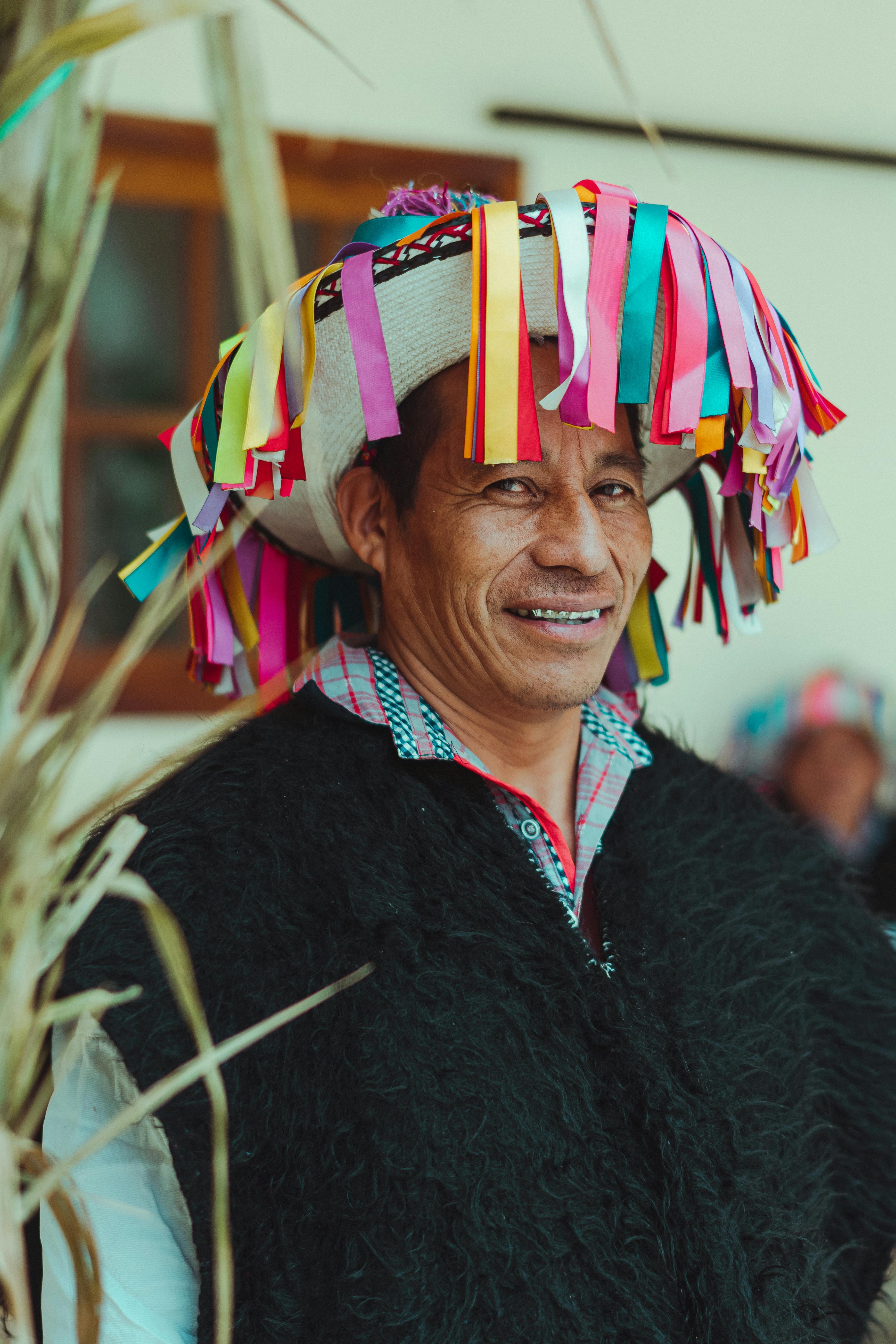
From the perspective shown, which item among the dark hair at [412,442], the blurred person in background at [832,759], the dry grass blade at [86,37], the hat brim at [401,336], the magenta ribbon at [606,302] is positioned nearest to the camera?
the dry grass blade at [86,37]

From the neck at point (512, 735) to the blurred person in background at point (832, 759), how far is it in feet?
6.32

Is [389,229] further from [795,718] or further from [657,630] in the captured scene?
[795,718]

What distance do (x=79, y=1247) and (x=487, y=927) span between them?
2.38ft

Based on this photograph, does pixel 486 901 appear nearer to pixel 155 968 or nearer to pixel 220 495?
pixel 155 968

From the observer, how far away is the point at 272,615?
173 cm

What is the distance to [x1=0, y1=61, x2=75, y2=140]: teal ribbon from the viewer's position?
53 cm

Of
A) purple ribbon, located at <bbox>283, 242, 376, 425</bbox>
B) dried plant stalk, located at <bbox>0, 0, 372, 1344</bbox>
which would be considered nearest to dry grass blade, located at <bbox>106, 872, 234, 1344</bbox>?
dried plant stalk, located at <bbox>0, 0, 372, 1344</bbox>

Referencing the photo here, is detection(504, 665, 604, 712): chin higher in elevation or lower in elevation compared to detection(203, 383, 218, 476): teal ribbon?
lower

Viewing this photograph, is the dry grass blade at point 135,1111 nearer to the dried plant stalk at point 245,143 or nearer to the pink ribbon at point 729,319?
the dried plant stalk at point 245,143

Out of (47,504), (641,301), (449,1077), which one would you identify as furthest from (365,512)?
(47,504)

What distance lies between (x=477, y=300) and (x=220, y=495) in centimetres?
35

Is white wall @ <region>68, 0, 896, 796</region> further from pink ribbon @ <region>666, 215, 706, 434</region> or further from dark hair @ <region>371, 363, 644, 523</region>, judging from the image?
pink ribbon @ <region>666, 215, 706, 434</region>

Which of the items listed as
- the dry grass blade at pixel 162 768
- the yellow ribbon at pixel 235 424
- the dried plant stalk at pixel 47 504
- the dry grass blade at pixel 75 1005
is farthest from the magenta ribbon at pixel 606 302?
the dry grass blade at pixel 75 1005

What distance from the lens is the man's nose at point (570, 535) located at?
1398 mm
